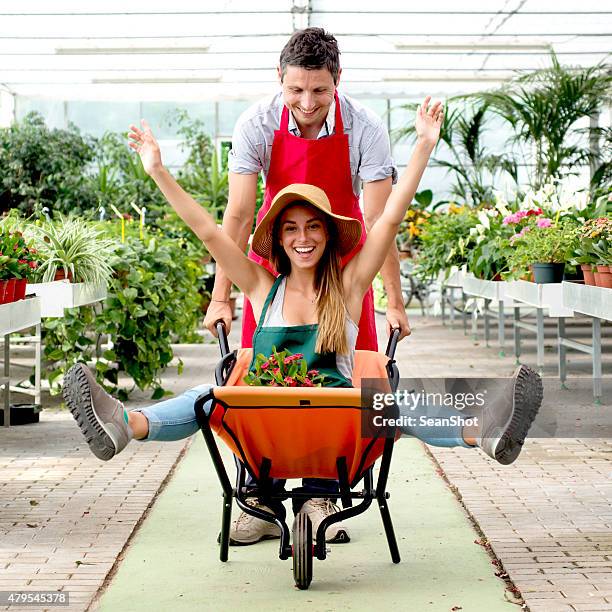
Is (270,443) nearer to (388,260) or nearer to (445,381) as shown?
(445,381)

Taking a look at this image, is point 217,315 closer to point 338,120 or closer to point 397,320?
point 397,320

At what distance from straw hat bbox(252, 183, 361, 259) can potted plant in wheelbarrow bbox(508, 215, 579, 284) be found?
357cm

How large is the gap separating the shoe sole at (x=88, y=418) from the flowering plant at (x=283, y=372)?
0.49m

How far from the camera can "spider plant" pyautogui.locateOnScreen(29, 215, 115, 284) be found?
577cm

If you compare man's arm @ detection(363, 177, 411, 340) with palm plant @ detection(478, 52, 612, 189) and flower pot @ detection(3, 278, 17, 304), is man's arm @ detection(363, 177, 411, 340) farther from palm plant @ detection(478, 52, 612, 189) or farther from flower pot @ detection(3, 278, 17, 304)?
palm plant @ detection(478, 52, 612, 189)

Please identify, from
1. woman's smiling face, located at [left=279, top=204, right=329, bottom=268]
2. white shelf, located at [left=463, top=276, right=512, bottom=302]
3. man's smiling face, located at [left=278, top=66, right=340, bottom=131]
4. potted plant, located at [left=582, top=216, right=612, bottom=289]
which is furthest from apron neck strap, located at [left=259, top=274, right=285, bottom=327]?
white shelf, located at [left=463, top=276, right=512, bottom=302]

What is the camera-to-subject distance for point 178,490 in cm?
420

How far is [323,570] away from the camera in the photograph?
3.10 metres

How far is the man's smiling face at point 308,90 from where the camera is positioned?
3.10 metres

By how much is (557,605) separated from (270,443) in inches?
32.1

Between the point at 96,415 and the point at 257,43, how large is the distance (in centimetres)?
1415

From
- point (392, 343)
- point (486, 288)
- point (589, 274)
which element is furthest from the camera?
point (486, 288)

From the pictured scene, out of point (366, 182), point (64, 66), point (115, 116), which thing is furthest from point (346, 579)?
point (115, 116)

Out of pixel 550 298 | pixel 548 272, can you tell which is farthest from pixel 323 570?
pixel 548 272
